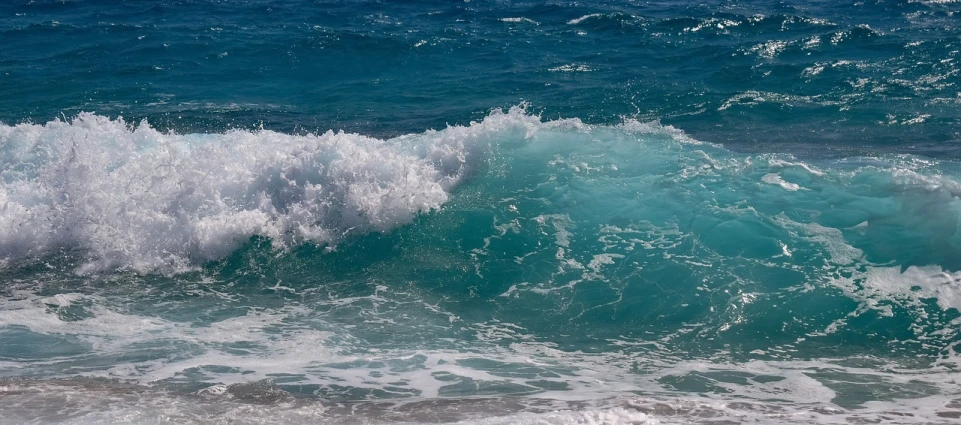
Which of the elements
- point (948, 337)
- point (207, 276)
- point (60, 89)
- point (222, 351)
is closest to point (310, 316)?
point (222, 351)

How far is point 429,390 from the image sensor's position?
6.82 meters

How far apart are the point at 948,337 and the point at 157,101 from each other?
13.7 meters

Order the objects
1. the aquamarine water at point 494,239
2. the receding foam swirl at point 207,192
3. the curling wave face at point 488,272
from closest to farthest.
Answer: the aquamarine water at point 494,239 → the curling wave face at point 488,272 → the receding foam swirl at point 207,192

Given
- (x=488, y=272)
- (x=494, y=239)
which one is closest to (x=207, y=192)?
(x=494, y=239)

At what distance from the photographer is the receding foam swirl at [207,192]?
32.4ft

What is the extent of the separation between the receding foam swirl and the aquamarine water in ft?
0.13

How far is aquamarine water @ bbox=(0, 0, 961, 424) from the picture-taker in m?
6.84

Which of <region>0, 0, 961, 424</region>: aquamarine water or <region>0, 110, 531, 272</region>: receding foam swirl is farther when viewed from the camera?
<region>0, 110, 531, 272</region>: receding foam swirl

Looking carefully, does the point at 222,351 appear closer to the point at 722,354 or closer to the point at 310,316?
the point at 310,316

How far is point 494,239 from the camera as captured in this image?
10.1 metres

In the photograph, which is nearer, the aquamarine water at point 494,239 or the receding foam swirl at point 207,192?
the aquamarine water at point 494,239

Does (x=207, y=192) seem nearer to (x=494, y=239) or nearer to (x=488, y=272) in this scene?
(x=494, y=239)

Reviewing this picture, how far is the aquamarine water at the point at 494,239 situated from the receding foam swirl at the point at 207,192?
1.6 inches

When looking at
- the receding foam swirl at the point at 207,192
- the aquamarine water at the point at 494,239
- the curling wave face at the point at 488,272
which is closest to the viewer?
the aquamarine water at the point at 494,239
